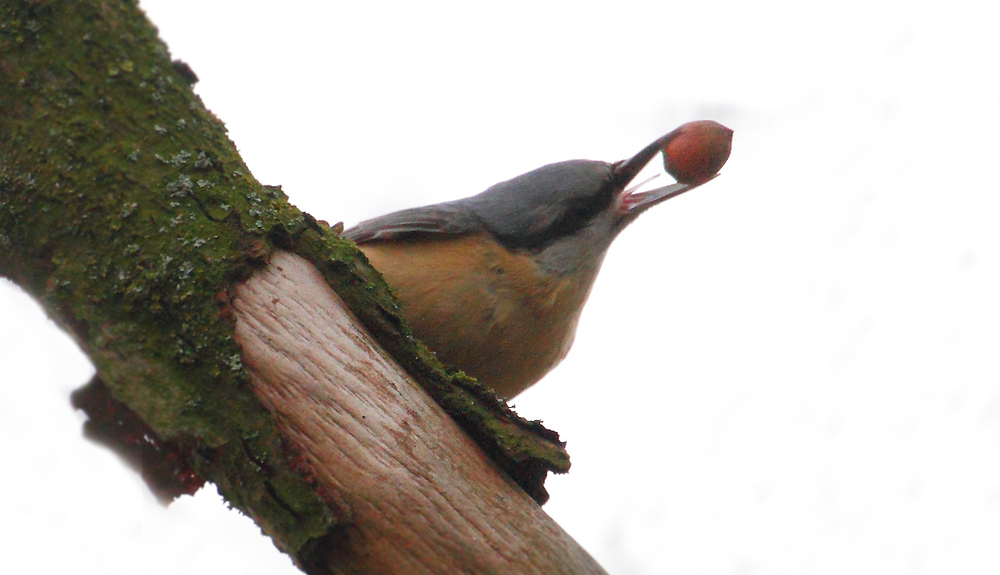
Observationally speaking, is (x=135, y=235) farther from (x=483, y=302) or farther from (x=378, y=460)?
(x=483, y=302)

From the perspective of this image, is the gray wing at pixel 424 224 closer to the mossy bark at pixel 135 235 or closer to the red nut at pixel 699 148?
the red nut at pixel 699 148

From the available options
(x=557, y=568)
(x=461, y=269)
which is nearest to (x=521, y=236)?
(x=461, y=269)

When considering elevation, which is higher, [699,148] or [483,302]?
[699,148]

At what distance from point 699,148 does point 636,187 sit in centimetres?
36

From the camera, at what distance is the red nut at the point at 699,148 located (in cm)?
317

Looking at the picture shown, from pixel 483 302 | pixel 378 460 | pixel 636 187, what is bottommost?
pixel 378 460

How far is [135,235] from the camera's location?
2080 mm

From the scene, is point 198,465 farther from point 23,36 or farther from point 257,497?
point 23,36

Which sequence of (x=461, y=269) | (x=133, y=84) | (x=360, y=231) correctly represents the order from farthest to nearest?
(x=360, y=231), (x=461, y=269), (x=133, y=84)

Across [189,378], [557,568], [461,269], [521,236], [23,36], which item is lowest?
[189,378]

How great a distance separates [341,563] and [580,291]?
1.67 m

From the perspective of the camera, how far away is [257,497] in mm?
1967

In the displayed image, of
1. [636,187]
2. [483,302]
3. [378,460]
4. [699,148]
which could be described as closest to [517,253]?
[483,302]

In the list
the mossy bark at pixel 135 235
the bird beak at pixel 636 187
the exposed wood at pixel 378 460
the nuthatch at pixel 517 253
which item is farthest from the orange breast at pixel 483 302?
the mossy bark at pixel 135 235
